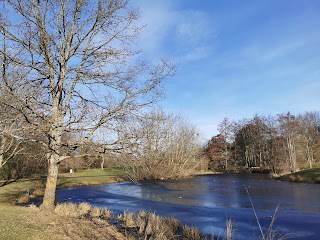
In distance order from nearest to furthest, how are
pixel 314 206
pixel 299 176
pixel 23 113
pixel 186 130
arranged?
1. pixel 23 113
2. pixel 314 206
3. pixel 299 176
4. pixel 186 130

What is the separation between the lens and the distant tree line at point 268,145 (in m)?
50.8

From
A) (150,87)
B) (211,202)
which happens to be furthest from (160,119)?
(211,202)

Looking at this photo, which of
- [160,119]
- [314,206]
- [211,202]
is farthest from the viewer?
[211,202]

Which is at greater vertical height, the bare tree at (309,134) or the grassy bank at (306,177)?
the bare tree at (309,134)

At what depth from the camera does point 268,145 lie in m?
61.9

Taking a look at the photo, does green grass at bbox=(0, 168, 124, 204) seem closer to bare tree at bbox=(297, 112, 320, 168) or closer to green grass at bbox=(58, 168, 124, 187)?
green grass at bbox=(58, 168, 124, 187)

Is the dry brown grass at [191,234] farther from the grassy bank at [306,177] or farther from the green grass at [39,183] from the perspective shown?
the grassy bank at [306,177]

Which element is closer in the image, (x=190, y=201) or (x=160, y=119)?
(x=160, y=119)

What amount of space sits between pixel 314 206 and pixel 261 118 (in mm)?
50875

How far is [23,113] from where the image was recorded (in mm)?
9055

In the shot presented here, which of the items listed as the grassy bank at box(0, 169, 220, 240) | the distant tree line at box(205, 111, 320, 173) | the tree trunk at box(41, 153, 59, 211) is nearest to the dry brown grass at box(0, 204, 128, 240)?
the grassy bank at box(0, 169, 220, 240)

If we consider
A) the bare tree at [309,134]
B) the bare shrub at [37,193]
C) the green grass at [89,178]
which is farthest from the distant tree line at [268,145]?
the bare shrub at [37,193]

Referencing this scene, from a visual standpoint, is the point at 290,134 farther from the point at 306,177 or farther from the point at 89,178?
the point at 89,178

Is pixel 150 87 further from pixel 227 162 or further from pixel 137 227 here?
pixel 227 162
